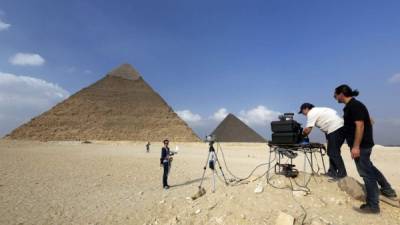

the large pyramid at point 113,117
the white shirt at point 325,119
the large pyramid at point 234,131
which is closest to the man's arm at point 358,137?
the white shirt at point 325,119

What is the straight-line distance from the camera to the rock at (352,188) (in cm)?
384

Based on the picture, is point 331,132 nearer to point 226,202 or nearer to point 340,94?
point 340,94

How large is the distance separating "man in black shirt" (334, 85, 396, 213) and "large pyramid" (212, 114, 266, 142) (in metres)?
48.2

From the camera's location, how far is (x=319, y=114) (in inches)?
173

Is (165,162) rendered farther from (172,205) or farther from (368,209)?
(368,209)

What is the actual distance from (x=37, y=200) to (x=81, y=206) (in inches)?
45.2

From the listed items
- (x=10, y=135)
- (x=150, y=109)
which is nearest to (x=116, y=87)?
(x=150, y=109)

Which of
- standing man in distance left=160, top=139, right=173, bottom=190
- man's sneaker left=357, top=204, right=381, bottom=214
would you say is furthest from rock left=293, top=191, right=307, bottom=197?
standing man in distance left=160, top=139, right=173, bottom=190

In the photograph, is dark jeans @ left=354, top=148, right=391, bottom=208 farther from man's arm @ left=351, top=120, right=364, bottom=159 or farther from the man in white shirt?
the man in white shirt

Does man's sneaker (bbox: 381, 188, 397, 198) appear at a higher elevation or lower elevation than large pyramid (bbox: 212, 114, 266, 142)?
lower

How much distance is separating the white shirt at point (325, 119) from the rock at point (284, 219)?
1.59 metres

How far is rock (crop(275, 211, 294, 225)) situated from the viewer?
128 inches

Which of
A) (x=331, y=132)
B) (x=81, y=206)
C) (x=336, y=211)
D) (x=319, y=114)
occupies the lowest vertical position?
(x=81, y=206)

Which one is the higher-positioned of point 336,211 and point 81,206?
point 336,211
